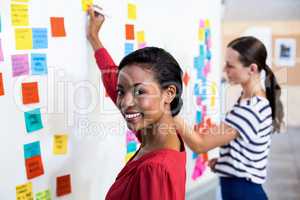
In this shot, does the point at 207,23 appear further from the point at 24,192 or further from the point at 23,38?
the point at 24,192

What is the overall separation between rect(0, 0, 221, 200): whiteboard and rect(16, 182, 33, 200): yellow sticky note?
18mm

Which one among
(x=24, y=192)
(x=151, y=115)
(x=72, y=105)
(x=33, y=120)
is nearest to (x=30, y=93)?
(x=33, y=120)

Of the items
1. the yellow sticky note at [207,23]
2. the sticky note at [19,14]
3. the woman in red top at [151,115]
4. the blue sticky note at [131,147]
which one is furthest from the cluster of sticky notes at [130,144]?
the yellow sticky note at [207,23]

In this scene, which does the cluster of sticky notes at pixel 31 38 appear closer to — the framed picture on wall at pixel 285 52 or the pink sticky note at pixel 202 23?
the pink sticky note at pixel 202 23

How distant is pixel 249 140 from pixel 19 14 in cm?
109

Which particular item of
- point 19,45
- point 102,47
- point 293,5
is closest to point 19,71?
point 19,45

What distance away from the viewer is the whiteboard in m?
1.30

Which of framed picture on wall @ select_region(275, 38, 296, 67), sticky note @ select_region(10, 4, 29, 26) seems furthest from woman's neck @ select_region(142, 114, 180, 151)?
framed picture on wall @ select_region(275, 38, 296, 67)

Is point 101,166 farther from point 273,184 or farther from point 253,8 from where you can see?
point 253,8

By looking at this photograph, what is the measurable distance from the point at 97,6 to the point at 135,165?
73 centimetres

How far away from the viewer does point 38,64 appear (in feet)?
4.52

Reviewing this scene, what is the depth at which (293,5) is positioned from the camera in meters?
5.98

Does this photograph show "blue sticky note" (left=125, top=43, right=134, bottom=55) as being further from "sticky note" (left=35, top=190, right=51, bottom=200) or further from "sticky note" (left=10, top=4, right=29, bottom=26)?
"sticky note" (left=35, top=190, right=51, bottom=200)

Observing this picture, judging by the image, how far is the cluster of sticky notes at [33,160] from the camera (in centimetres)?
Answer: 136
